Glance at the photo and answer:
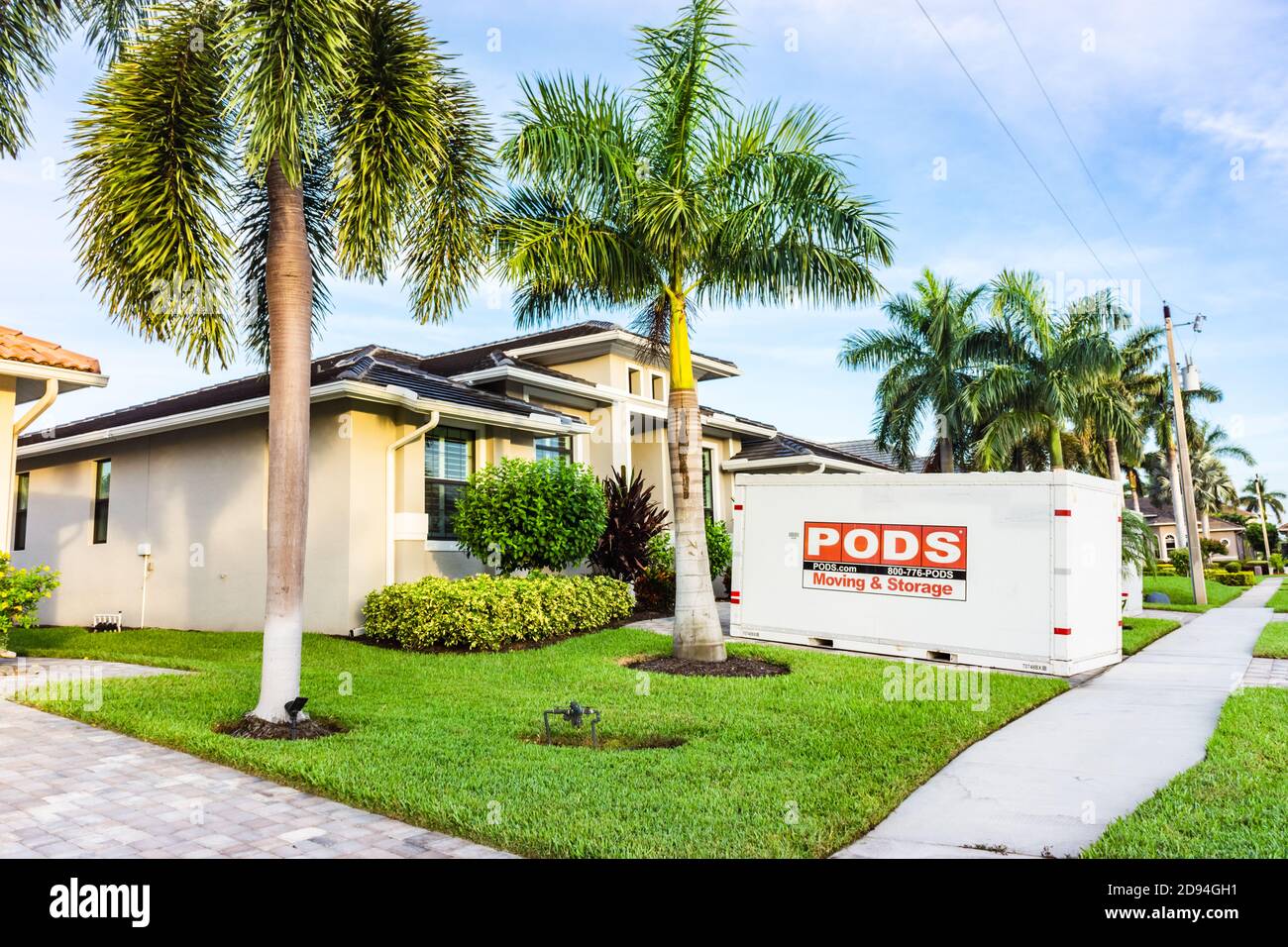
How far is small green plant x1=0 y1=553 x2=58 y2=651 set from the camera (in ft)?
31.9

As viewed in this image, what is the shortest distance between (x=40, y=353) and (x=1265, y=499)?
9815 cm

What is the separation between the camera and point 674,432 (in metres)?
11.2

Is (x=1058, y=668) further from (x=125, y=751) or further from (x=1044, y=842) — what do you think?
(x=125, y=751)

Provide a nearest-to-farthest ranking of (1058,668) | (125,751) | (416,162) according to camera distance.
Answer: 1. (125,751)
2. (416,162)
3. (1058,668)

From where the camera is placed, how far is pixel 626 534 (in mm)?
15898

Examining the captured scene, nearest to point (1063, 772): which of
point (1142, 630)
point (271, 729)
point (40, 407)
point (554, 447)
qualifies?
point (271, 729)

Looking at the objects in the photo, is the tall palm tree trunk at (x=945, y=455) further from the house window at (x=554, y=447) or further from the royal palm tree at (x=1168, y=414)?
the royal palm tree at (x=1168, y=414)

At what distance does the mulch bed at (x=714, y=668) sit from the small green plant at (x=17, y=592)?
7.18 m

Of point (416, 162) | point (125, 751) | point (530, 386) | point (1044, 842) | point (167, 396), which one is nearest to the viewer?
point (1044, 842)

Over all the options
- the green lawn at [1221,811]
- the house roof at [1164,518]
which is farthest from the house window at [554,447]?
the house roof at [1164,518]

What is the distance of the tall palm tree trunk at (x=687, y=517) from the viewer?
35.9ft

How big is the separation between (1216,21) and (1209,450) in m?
65.6

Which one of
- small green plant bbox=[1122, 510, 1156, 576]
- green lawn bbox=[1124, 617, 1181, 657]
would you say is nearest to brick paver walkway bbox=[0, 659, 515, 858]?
green lawn bbox=[1124, 617, 1181, 657]
